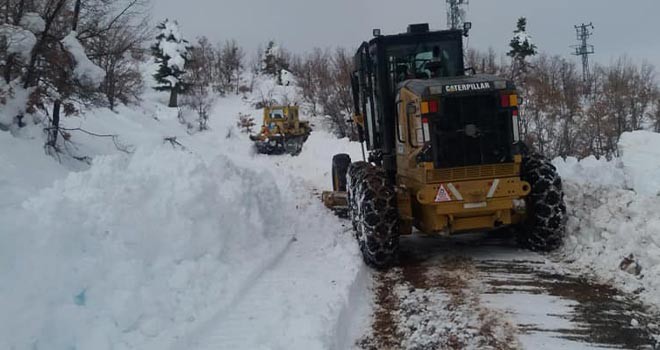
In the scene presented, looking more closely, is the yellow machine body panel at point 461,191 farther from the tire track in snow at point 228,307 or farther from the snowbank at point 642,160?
the tire track in snow at point 228,307

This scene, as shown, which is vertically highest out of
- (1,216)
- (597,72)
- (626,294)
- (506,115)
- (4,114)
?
(597,72)

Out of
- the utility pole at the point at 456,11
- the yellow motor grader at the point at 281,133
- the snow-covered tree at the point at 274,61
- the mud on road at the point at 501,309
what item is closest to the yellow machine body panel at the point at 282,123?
the yellow motor grader at the point at 281,133

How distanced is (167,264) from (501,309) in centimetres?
321

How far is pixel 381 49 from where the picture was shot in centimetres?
789

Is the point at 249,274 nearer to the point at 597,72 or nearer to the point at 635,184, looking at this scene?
the point at 635,184

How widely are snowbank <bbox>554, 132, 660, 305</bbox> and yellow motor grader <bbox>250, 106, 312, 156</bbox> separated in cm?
1825

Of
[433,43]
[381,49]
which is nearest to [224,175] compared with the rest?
[381,49]

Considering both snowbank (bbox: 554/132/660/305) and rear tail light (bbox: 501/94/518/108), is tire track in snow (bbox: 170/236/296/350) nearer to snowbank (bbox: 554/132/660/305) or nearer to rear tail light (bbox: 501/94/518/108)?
rear tail light (bbox: 501/94/518/108)

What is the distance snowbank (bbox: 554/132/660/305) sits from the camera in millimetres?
5602

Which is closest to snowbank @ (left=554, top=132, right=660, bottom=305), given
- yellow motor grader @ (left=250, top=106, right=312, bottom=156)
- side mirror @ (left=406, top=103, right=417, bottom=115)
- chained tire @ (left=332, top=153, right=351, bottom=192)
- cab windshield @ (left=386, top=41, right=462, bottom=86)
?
cab windshield @ (left=386, top=41, right=462, bottom=86)

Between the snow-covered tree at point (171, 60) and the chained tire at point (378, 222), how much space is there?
38.9 m

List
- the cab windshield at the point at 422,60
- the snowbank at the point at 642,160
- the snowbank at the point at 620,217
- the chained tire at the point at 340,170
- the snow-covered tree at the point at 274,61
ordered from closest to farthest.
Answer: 1. the snowbank at the point at 620,217
2. the snowbank at the point at 642,160
3. the cab windshield at the point at 422,60
4. the chained tire at the point at 340,170
5. the snow-covered tree at the point at 274,61

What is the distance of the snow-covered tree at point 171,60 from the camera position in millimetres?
42781

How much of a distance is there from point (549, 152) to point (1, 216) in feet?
57.7
